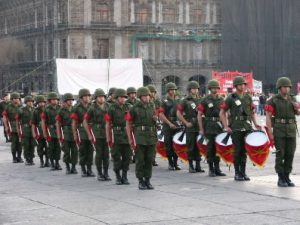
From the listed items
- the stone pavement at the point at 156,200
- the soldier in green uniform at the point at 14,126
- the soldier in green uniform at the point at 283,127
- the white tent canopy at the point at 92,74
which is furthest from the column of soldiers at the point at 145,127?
the white tent canopy at the point at 92,74

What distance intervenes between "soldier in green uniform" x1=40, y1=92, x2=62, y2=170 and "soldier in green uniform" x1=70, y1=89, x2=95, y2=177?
6.14 ft

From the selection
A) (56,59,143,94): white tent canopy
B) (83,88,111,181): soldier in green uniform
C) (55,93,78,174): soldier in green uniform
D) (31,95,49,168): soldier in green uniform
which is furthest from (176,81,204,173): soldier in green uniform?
(56,59,143,94): white tent canopy

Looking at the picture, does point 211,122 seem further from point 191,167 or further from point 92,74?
point 92,74

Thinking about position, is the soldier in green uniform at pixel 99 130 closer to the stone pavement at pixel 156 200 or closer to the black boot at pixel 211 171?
the stone pavement at pixel 156 200

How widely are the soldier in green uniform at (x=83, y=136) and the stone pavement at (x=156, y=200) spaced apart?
31cm

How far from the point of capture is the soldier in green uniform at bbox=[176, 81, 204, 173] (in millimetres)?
18516

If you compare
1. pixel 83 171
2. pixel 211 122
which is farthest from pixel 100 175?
pixel 211 122

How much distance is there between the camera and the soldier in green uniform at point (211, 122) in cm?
1761

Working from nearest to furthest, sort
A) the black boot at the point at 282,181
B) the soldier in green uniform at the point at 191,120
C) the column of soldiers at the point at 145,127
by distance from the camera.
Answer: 1. the black boot at the point at 282,181
2. the column of soldiers at the point at 145,127
3. the soldier in green uniform at the point at 191,120

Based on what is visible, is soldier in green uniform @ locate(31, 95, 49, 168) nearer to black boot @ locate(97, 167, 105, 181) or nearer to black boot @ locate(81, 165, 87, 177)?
black boot @ locate(81, 165, 87, 177)

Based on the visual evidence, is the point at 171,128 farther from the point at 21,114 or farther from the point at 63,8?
the point at 63,8

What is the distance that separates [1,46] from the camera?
282 feet

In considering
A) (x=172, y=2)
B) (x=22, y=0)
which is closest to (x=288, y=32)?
(x=172, y=2)

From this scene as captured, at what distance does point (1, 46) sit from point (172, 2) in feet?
53.9
